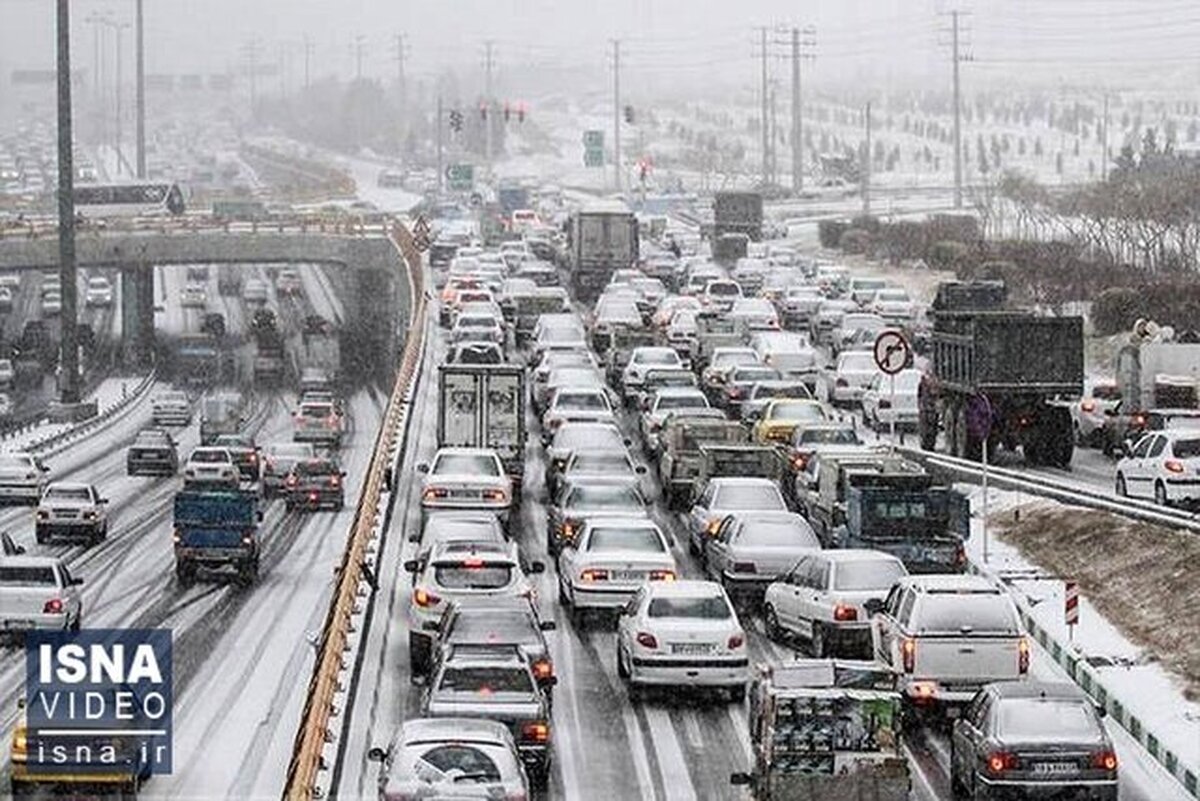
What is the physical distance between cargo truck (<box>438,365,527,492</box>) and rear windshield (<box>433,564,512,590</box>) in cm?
1750

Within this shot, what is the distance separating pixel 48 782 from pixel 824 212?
13044 centimetres

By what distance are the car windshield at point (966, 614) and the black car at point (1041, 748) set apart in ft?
11.9

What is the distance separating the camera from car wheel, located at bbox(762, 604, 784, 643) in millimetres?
32719

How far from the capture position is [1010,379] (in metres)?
48.5

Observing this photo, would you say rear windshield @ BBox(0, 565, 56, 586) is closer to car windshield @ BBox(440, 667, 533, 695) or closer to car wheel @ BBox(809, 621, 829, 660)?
car wheel @ BBox(809, 621, 829, 660)

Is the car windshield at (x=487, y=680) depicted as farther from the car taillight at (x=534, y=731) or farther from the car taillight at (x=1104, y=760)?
the car taillight at (x=1104, y=760)

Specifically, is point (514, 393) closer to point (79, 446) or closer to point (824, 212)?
point (79, 446)

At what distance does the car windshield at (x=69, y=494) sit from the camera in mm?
51406

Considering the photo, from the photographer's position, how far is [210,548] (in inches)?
1770

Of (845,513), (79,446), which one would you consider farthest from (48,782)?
(79,446)

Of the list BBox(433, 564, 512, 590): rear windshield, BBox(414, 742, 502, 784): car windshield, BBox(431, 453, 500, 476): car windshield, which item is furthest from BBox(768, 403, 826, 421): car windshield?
BBox(414, 742, 502, 784): car windshield

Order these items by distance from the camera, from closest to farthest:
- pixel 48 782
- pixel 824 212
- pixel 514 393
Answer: pixel 48 782 < pixel 514 393 < pixel 824 212

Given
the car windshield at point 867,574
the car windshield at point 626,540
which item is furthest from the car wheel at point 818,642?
the car windshield at point 626,540

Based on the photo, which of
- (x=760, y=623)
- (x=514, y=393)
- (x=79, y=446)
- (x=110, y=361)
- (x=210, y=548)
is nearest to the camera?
(x=760, y=623)
